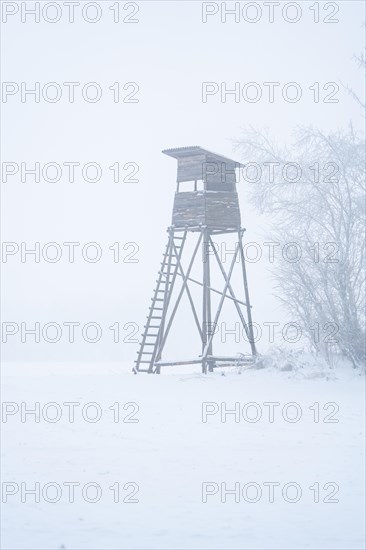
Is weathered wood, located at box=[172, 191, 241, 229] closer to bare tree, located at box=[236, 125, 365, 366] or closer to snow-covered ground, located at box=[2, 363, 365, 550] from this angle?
bare tree, located at box=[236, 125, 365, 366]

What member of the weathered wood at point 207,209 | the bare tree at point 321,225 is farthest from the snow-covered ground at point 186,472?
the weathered wood at point 207,209

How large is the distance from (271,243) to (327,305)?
2319 millimetres

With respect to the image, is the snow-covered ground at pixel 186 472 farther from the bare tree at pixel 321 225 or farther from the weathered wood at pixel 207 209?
the weathered wood at pixel 207 209

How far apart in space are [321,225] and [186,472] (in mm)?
13127

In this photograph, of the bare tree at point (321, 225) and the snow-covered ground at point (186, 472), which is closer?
the snow-covered ground at point (186, 472)

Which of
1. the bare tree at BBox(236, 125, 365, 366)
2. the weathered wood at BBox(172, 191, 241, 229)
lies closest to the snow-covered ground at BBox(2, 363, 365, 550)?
the bare tree at BBox(236, 125, 365, 366)

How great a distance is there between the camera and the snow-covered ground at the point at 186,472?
259 inches

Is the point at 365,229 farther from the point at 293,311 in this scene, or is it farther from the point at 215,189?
the point at 215,189

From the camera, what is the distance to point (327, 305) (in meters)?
19.0

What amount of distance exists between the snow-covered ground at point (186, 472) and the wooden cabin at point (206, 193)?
7704mm

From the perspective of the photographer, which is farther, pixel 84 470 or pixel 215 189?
pixel 215 189

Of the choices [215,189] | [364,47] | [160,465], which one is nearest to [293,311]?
[215,189]

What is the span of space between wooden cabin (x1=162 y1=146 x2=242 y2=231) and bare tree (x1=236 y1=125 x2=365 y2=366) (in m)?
0.83

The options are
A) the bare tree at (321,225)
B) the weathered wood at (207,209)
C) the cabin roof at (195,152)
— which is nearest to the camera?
the bare tree at (321,225)
